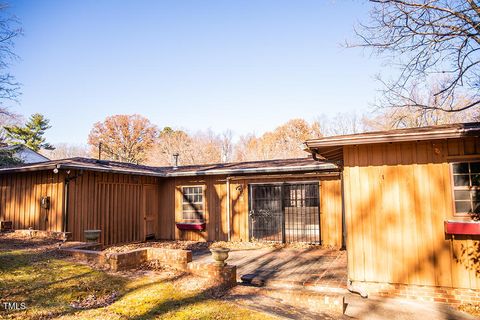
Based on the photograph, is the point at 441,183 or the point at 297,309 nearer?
the point at 297,309

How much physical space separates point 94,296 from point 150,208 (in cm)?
807

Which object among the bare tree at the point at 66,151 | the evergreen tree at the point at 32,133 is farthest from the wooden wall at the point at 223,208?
the bare tree at the point at 66,151

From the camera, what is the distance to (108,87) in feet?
64.6

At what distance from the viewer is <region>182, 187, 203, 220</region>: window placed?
12875mm

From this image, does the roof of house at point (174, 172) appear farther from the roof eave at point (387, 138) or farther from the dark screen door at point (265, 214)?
the roof eave at point (387, 138)

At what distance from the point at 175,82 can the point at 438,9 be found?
1639cm

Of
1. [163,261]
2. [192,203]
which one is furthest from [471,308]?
[192,203]

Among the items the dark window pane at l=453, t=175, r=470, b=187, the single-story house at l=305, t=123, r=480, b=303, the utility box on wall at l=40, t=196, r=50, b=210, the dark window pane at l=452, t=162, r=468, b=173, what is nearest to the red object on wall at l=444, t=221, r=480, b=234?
the single-story house at l=305, t=123, r=480, b=303

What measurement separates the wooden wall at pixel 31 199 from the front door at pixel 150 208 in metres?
3.32

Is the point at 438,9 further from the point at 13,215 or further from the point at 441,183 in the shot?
the point at 13,215

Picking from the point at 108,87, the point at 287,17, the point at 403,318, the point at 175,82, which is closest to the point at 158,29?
the point at 287,17

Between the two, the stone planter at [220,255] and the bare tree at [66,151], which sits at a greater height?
the bare tree at [66,151]

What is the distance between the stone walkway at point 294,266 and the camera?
6.46m

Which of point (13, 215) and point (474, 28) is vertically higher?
point (474, 28)
